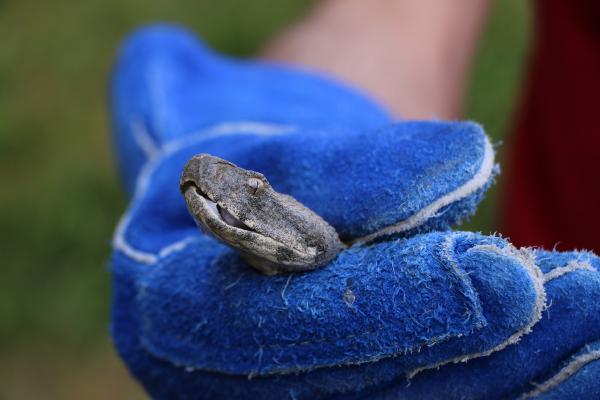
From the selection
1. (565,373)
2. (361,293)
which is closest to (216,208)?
(361,293)

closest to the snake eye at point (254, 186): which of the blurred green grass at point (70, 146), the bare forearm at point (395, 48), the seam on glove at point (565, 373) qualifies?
the seam on glove at point (565, 373)

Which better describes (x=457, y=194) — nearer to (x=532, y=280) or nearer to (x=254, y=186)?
(x=532, y=280)

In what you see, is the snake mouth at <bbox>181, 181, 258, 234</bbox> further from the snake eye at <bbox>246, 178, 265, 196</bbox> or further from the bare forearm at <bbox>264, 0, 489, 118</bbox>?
the bare forearm at <bbox>264, 0, 489, 118</bbox>

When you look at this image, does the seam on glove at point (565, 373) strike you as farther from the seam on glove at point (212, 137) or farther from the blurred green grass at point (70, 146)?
the blurred green grass at point (70, 146)

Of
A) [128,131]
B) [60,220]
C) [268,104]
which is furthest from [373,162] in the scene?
[60,220]

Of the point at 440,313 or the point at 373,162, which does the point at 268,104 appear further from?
the point at 440,313
